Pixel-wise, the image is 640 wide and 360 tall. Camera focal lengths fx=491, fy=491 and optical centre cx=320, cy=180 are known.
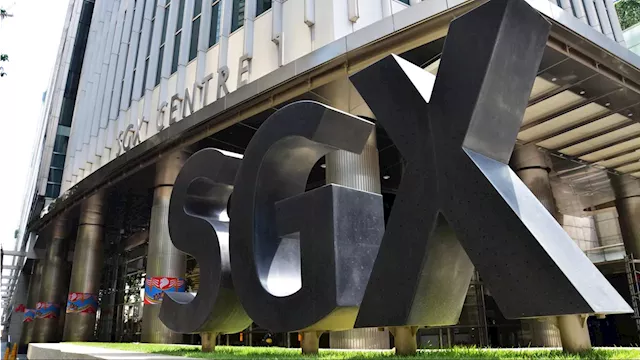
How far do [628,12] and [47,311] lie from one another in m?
33.9

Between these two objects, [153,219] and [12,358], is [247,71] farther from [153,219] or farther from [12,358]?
[12,358]

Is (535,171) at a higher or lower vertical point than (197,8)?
lower

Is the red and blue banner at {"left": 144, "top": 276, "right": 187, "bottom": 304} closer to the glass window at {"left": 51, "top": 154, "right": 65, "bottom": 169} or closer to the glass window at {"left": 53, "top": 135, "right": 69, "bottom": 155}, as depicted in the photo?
the glass window at {"left": 51, "top": 154, "right": 65, "bottom": 169}

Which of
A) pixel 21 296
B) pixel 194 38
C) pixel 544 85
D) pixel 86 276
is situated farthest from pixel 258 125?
pixel 21 296

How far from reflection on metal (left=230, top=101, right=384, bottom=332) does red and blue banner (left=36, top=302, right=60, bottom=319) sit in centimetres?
2554

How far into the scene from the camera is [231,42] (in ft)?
49.9

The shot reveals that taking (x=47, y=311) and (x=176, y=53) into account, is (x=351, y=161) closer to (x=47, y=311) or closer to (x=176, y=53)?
(x=176, y=53)

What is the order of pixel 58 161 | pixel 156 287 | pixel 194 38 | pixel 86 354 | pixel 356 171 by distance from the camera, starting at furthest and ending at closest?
1. pixel 58 161
2. pixel 194 38
3. pixel 156 287
4. pixel 356 171
5. pixel 86 354

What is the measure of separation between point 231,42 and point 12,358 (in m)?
11.3

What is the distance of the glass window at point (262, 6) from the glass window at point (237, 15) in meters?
0.77

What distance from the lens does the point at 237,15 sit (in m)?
15.6

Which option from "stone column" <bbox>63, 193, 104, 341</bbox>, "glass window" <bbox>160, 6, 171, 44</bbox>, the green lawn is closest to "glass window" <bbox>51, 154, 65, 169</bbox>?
"stone column" <bbox>63, 193, 104, 341</bbox>

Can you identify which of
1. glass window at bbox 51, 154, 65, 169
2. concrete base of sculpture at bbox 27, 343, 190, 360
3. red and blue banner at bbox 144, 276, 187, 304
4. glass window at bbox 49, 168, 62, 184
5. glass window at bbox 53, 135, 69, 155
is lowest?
concrete base of sculpture at bbox 27, 343, 190, 360

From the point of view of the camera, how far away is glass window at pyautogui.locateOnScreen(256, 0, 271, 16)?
47.6 ft
